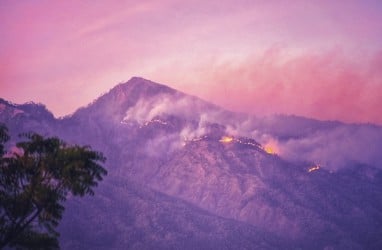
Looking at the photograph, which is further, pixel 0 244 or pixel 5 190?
pixel 5 190

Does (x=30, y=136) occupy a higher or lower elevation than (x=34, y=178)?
higher

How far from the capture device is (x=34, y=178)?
3053 centimetres

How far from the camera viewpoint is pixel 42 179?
3030 cm

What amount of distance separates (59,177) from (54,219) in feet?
9.51

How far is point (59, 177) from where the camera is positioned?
30.2 m

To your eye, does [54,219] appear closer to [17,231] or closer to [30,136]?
[17,231]

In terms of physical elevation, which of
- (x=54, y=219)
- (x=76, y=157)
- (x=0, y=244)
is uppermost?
(x=76, y=157)

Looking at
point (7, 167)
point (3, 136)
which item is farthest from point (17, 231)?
A: point (3, 136)

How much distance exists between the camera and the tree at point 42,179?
29562 millimetres

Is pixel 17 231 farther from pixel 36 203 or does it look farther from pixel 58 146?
pixel 58 146

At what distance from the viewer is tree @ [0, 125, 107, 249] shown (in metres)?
29.6

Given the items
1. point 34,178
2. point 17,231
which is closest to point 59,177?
point 34,178

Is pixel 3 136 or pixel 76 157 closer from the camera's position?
pixel 76 157

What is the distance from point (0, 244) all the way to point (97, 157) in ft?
20.0
